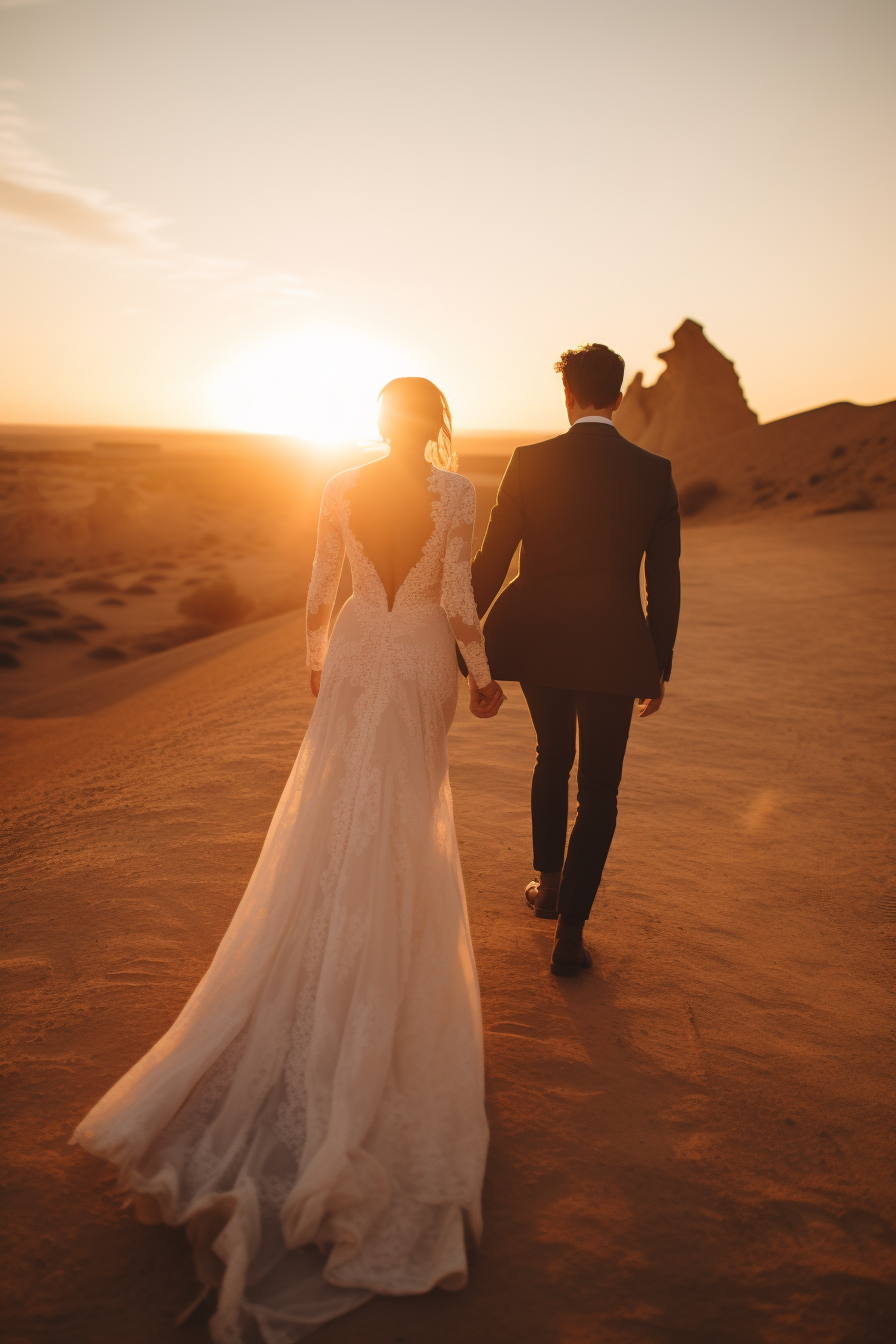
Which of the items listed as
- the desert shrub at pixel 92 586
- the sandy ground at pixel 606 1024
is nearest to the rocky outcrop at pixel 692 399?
the desert shrub at pixel 92 586

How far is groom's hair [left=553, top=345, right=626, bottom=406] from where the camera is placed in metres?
3.20

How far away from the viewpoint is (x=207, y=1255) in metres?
2.04

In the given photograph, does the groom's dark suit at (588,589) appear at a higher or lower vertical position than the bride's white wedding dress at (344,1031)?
higher

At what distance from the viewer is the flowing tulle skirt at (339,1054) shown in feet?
6.67

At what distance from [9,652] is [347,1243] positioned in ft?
56.8

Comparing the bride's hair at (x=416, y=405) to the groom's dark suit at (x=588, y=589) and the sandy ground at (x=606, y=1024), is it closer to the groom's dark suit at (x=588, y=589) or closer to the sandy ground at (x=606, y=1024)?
the groom's dark suit at (x=588, y=589)

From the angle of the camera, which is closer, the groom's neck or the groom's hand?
the groom's neck

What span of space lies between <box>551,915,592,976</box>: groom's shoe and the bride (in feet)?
3.14

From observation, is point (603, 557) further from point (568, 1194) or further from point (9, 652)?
point (9, 652)

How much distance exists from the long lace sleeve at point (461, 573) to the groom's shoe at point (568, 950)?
1325 mm

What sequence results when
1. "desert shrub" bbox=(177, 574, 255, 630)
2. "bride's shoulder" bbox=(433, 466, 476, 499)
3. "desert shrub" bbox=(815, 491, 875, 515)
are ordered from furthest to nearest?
"desert shrub" bbox=(815, 491, 875, 515) < "desert shrub" bbox=(177, 574, 255, 630) < "bride's shoulder" bbox=(433, 466, 476, 499)

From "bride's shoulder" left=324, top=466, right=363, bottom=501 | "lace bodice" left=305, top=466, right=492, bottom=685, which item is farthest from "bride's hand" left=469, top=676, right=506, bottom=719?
"bride's shoulder" left=324, top=466, right=363, bottom=501

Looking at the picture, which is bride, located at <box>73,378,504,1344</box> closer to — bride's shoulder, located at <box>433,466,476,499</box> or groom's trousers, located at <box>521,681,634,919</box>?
bride's shoulder, located at <box>433,466,476,499</box>

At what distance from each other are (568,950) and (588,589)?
1.43m
